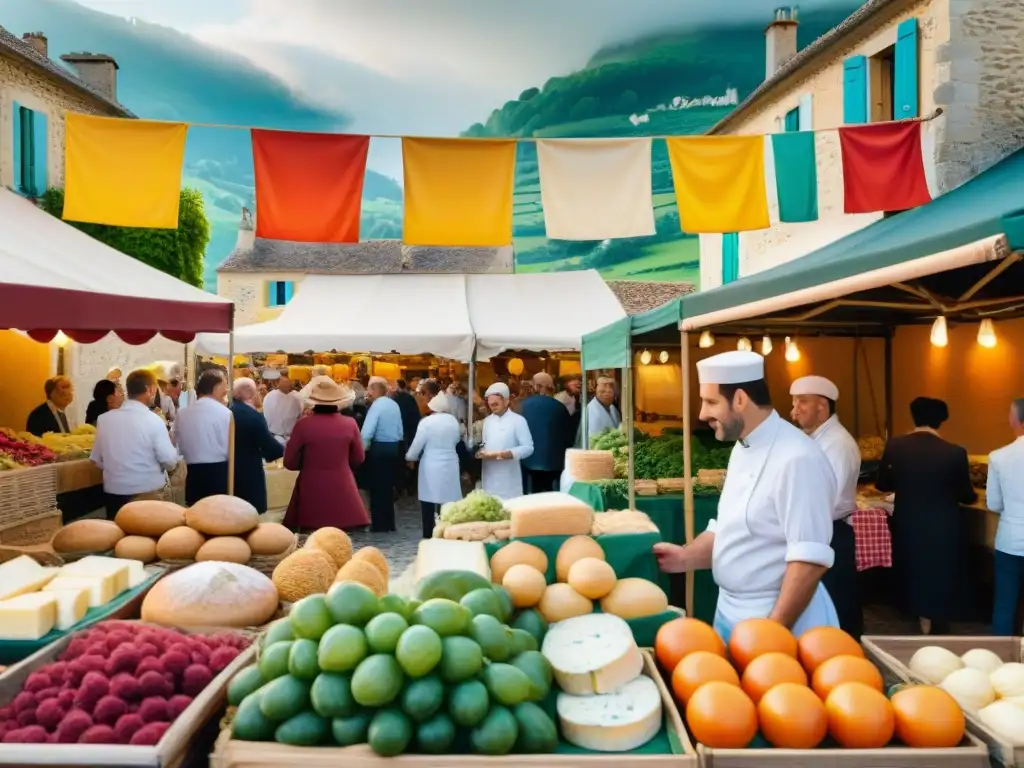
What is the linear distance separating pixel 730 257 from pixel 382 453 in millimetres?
9019

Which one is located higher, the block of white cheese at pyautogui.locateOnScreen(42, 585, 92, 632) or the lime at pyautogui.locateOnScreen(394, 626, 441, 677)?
the lime at pyautogui.locateOnScreen(394, 626, 441, 677)

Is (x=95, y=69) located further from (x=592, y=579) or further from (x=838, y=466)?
(x=592, y=579)

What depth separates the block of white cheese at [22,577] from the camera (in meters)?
2.70

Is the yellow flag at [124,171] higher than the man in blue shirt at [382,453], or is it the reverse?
the yellow flag at [124,171]

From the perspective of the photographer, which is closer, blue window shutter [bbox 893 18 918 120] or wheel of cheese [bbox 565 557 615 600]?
wheel of cheese [bbox 565 557 615 600]

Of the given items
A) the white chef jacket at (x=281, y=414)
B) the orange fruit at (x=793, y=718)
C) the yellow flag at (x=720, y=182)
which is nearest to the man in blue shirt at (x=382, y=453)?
the white chef jacket at (x=281, y=414)

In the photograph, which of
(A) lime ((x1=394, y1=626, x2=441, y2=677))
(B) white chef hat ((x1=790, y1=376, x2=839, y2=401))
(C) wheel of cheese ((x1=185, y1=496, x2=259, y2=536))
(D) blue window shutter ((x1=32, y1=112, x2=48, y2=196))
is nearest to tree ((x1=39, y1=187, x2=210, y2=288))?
(D) blue window shutter ((x1=32, y1=112, x2=48, y2=196))

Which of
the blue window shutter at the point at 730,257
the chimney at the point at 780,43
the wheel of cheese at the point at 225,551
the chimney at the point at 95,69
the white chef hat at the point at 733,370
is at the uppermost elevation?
the chimney at the point at 95,69

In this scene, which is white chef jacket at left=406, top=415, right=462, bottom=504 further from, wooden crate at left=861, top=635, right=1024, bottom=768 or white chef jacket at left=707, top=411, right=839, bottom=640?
wooden crate at left=861, top=635, right=1024, bottom=768

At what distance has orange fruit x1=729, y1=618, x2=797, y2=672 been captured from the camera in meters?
2.17

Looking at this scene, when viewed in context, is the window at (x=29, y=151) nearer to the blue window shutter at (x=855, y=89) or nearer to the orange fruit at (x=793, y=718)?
the blue window shutter at (x=855, y=89)

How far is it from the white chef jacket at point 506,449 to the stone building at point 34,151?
8269mm

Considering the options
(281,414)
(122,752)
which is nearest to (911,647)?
(122,752)

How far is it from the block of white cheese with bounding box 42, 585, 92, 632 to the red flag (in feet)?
23.8
